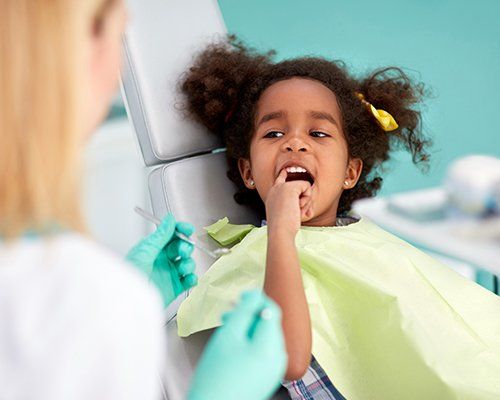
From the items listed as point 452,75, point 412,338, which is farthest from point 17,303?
point 452,75

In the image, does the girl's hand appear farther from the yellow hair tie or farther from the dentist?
the dentist

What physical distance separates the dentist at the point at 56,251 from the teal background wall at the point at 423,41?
6.52ft

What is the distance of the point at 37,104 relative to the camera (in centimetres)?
77

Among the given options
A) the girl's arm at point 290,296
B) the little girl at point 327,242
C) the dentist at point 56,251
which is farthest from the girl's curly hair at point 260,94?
the dentist at point 56,251

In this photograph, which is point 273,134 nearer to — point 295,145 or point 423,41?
point 295,145

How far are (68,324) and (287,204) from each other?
0.77 m

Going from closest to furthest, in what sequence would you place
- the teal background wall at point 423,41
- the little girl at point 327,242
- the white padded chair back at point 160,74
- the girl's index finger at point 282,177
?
the little girl at point 327,242 → the girl's index finger at point 282,177 → the white padded chair back at point 160,74 → the teal background wall at point 423,41

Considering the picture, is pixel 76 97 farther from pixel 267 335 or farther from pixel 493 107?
pixel 493 107

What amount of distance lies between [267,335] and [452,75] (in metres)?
2.14

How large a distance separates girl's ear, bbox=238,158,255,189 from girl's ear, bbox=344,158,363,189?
0.23 metres

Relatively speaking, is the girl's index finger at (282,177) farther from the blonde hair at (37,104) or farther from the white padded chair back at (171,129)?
the blonde hair at (37,104)

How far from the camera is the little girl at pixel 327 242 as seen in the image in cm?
138

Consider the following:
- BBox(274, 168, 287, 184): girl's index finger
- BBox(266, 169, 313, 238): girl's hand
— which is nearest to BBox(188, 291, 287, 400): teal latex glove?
BBox(266, 169, 313, 238): girl's hand

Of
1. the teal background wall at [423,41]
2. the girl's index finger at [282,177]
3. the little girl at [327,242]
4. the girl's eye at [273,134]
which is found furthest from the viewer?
the teal background wall at [423,41]
